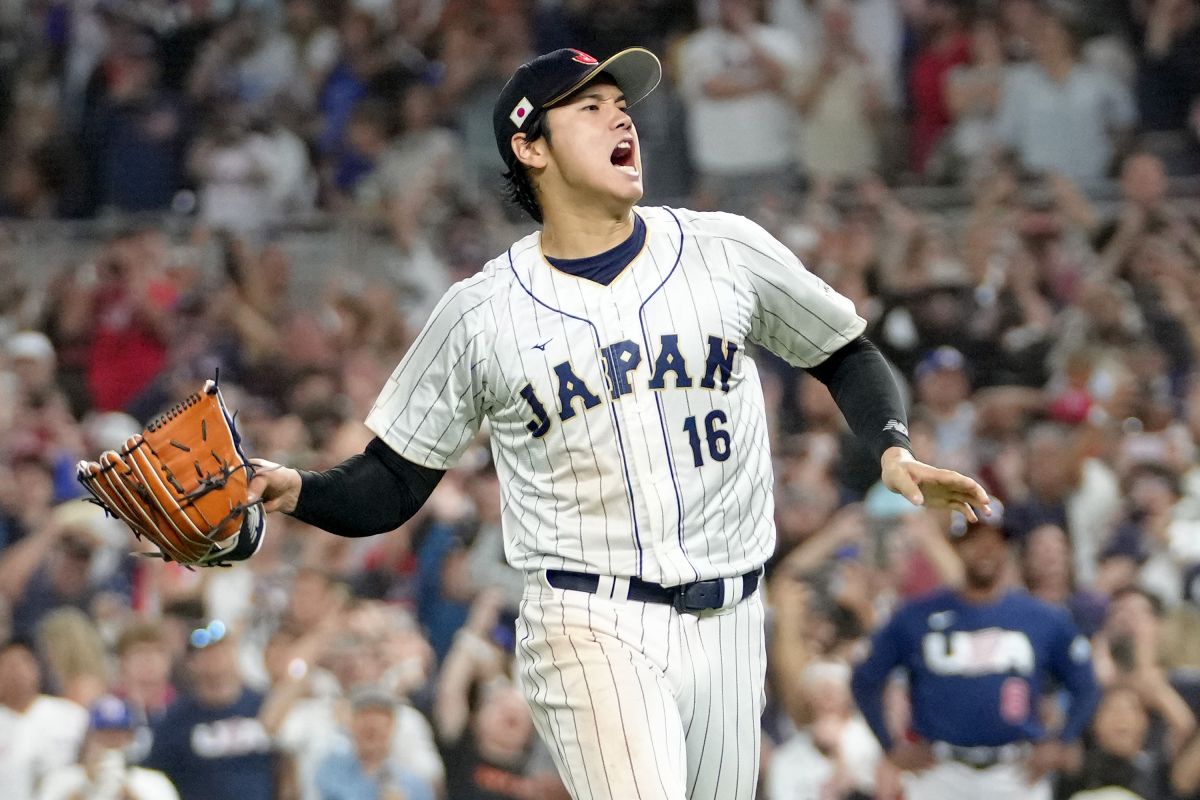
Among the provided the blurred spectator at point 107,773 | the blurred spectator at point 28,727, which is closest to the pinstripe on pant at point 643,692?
the blurred spectator at point 107,773

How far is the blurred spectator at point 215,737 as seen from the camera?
7.20m

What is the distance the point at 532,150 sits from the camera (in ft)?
13.8

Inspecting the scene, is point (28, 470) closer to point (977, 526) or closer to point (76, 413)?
point (76, 413)

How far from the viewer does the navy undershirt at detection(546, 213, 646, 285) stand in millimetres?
4074

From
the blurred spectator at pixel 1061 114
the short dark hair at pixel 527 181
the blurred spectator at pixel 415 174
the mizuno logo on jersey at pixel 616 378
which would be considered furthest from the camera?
the blurred spectator at pixel 1061 114

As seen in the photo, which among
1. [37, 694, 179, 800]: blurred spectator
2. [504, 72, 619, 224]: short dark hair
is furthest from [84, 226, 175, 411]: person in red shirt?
[504, 72, 619, 224]: short dark hair

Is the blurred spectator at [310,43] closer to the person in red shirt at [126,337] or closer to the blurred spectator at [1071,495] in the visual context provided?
the person in red shirt at [126,337]

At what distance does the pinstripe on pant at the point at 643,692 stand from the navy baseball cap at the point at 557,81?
1041 mm

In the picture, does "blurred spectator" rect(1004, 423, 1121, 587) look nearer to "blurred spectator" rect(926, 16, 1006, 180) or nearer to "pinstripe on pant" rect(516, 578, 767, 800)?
"blurred spectator" rect(926, 16, 1006, 180)

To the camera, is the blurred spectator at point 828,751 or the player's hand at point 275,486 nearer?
the player's hand at point 275,486

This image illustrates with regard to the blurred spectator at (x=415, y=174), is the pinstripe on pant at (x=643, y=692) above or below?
below

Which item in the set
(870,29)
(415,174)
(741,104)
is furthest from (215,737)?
(870,29)

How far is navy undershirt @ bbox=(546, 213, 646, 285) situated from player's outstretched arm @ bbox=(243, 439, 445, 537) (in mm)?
557

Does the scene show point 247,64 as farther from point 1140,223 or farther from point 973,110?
point 1140,223
